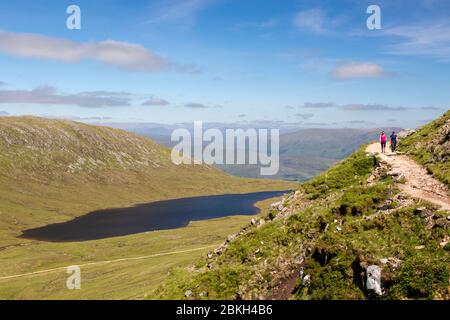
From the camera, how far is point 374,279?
24.5m

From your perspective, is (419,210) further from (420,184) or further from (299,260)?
(299,260)

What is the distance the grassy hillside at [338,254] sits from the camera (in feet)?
79.5

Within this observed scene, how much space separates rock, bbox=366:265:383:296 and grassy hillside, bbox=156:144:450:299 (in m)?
0.25

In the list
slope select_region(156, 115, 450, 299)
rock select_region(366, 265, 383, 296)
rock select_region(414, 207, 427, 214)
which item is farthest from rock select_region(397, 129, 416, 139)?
rock select_region(366, 265, 383, 296)

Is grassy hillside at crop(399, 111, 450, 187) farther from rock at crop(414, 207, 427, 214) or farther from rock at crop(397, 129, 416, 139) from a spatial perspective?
rock at crop(414, 207, 427, 214)

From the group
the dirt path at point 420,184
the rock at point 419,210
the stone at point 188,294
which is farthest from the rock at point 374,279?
the stone at point 188,294

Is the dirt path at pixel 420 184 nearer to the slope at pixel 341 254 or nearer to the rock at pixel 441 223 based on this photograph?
the slope at pixel 341 254

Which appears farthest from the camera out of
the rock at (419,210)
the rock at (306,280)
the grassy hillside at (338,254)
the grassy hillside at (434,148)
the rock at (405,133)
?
the rock at (405,133)

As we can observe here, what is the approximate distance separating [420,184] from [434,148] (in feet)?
41.7

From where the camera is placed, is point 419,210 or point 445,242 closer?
point 445,242

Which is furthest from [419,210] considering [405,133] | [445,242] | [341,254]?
[405,133]

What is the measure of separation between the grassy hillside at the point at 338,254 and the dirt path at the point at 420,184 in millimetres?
1278
